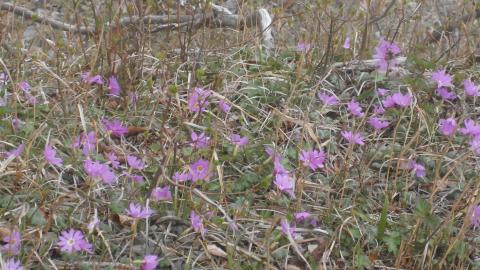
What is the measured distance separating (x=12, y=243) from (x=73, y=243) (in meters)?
0.16

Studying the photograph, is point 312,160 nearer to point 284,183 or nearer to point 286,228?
point 284,183

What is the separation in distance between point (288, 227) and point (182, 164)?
48 centimetres

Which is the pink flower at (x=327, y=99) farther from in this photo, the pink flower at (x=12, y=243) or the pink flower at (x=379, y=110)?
the pink flower at (x=12, y=243)

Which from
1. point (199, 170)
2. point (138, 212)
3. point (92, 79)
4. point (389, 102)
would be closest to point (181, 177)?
point (199, 170)

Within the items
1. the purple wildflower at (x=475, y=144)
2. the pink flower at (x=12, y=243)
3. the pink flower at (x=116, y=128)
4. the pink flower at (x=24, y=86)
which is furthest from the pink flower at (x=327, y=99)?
the pink flower at (x=12, y=243)

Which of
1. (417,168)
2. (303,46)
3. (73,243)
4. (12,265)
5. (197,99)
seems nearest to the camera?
(12,265)

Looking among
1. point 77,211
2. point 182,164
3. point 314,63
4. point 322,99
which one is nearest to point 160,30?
point 314,63

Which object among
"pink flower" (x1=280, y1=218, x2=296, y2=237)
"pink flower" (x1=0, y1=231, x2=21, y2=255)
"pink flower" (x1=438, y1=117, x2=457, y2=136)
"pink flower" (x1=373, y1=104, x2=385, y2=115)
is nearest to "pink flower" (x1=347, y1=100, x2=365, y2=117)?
"pink flower" (x1=373, y1=104, x2=385, y2=115)

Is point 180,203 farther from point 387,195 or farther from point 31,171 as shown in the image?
point 387,195

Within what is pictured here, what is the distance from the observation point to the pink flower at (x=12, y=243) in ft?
6.20

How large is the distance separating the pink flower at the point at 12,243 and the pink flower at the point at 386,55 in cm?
182

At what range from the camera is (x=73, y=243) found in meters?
1.96

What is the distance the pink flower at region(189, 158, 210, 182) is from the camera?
2283 mm

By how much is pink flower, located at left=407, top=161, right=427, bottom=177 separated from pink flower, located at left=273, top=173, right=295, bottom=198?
0.47 meters
